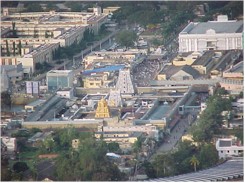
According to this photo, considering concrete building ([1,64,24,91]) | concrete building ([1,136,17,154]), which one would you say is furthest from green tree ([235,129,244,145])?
concrete building ([1,64,24,91])

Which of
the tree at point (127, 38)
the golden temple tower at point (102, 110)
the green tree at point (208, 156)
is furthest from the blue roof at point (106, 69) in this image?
the green tree at point (208, 156)

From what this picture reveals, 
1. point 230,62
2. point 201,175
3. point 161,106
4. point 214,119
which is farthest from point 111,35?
point 201,175

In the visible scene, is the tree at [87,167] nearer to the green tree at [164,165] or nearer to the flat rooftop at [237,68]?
the green tree at [164,165]

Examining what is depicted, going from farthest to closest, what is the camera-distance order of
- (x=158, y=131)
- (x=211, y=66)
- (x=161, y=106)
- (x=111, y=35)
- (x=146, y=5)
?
(x=146, y=5)
(x=111, y=35)
(x=211, y=66)
(x=161, y=106)
(x=158, y=131)

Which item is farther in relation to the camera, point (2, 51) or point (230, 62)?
point (2, 51)

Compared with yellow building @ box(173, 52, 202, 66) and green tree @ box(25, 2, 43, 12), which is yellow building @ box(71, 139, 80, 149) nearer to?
yellow building @ box(173, 52, 202, 66)

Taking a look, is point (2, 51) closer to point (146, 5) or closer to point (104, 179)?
point (146, 5)
